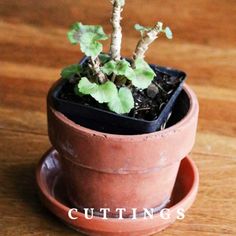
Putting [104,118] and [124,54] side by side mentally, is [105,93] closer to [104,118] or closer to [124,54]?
[104,118]

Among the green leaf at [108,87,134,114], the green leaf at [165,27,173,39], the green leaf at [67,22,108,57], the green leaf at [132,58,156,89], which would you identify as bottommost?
the green leaf at [108,87,134,114]

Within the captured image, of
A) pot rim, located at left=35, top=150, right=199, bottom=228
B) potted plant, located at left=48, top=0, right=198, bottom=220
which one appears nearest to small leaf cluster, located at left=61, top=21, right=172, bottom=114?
potted plant, located at left=48, top=0, right=198, bottom=220

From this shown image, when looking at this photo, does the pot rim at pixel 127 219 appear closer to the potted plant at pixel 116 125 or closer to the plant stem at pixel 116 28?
the potted plant at pixel 116 125

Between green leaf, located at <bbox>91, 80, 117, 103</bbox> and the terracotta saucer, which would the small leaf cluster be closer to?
green leaf, located at <bbox>91, 80, 117, 103</bbox>

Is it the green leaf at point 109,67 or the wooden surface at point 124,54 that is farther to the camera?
the wooden surface at point 124,54

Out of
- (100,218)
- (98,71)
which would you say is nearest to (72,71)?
(98,71)

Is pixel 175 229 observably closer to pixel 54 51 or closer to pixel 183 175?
pixel 183 175

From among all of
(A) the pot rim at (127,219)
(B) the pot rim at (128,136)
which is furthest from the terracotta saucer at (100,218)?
(B) the pot rim at (128,136)
